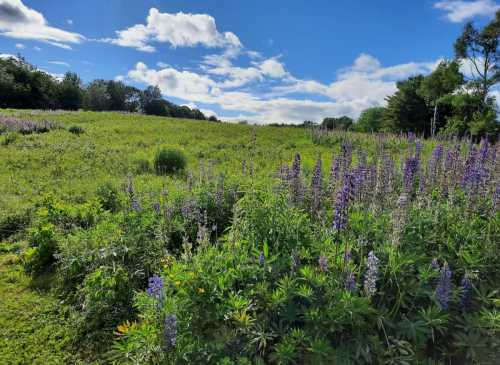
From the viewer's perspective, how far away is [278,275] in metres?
3.29

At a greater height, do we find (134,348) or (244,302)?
(244,302)

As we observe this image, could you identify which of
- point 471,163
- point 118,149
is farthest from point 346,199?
point 118,149

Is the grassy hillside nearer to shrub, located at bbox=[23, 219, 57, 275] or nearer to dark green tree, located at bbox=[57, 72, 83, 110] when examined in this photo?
shrub, located at bbox=[23, 219, 57, 275]

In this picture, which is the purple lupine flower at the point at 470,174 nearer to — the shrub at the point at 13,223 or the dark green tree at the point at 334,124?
the shrub at the point at 13,223

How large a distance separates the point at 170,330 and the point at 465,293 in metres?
2.68

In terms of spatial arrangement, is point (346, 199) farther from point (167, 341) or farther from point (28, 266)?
point (28, 266)

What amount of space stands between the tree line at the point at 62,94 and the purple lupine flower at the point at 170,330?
53.4 metres

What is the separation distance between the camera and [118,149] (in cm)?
1385

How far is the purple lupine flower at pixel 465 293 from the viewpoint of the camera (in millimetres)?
3055

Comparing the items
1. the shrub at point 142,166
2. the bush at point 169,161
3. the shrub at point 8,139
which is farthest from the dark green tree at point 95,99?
the bush at point 169,161

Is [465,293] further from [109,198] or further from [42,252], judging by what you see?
[109,198]

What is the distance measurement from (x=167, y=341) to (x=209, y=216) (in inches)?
125

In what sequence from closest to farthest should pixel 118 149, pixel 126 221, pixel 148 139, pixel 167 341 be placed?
Result: pixel 167 341 → pixel 126 221 → pixel 118 149 → pixel 148 139

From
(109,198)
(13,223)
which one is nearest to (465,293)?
(109,198)
